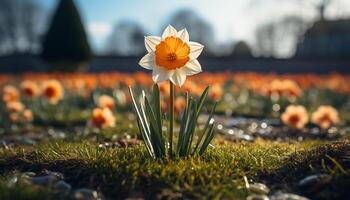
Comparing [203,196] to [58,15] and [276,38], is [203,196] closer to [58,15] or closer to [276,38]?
[58,15]

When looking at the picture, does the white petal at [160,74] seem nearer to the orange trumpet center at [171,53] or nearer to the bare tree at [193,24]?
the orange trumpet center at [171,53]

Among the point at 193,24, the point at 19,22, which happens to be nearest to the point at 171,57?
the point at 19,22

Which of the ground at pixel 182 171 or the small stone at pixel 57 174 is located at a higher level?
the ground at pixel 182 171

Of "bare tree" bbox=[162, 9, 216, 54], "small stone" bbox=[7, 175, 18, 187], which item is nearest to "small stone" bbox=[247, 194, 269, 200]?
"small stone" bbox=[7, 175, 18, 187]

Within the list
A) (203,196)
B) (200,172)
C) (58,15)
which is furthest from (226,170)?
(58,15)

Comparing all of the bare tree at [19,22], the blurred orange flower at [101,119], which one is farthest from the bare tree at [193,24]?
the blurred orange flower at [101,119]

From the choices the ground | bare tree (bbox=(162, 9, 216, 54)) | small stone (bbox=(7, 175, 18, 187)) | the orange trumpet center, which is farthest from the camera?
bare tree (bbox=(162, 9, 216, 54))

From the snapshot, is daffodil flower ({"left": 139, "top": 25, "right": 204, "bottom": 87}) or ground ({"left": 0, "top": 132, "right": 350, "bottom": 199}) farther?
daffodil flower ({"left": 139, "top": 25, "right": 204, "bottom": 87})

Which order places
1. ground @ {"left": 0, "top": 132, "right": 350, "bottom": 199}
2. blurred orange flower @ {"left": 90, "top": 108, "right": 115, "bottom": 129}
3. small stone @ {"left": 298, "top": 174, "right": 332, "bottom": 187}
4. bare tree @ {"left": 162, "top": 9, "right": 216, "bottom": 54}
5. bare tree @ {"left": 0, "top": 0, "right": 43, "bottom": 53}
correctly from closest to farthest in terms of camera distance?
ground @ {"left": 0, "top": 132, "right": 350, "bottom": 199} < small stone @ {"left": 298, "top": 174, "right": 332, "bottom": 187} < blurred orange flower @ {"left": 90, "top": 108, "right": 115, "bottom": 129} < bare tree @ {"left": 0, "top": 0, "right": 43, "bottom": 53} < bare tree @ {"left": 162, "top": 9, "right": 216, "bottom": 54}

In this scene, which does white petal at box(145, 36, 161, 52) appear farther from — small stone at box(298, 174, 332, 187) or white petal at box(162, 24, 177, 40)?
small stone at box(298, 174, 332, 187)
